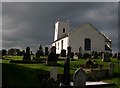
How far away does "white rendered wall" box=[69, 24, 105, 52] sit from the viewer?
4633 centimetres

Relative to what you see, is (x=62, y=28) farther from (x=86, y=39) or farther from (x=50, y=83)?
(x=50, y=83)

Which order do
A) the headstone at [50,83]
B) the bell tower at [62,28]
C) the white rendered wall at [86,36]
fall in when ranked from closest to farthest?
1. the headstone at [50,83]
2. the white rendered wall at [86,36]
3. the bell tower at [62,28]

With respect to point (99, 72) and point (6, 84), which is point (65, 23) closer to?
point (99, 72)

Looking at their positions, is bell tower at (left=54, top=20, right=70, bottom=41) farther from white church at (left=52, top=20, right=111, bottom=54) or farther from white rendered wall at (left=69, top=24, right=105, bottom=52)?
white rendered wall at (left=69, top=24, right=105, bottom=52)

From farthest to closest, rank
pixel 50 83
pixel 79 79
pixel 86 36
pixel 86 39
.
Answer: pixel 86 39 → pixel 86 36 → pixel 79 79 → pixel 50 83

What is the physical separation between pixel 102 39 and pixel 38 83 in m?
33.8

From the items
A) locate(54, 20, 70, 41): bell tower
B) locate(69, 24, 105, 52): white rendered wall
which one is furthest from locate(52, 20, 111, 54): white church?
locate(54, 20, 70, 41): bell tower

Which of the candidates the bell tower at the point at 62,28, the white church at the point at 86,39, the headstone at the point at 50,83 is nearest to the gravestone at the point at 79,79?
the headstone at the point at 50,83

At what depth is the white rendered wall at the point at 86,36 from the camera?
46.3 meters

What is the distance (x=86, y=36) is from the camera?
155 feet

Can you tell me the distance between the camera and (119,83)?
1642 cm

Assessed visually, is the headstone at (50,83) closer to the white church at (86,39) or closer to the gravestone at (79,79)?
the gravestone at (79,79)

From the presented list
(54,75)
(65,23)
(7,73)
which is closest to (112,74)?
(54,75)

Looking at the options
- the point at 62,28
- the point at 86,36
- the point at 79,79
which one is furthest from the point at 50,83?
the point at 62,28
